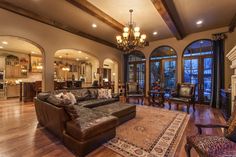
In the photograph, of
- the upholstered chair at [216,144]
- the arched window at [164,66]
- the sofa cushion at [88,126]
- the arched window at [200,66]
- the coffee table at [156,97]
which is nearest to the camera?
the upholstered chair at [216,144]

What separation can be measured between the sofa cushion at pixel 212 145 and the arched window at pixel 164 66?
18.5 ft

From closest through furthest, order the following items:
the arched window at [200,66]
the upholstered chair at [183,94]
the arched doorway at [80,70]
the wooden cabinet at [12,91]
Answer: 1. the upholstered chair at [183,94]
2. the arched window at [200,66]
3. the wooden cabinet at [12,91]
4. the arched doorway at [80,70]

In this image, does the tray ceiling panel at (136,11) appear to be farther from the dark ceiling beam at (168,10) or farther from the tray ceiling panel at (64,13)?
the tray ceiling panel at (64,13)

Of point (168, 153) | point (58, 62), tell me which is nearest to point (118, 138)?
point (168, 153)

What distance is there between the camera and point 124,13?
419 cm

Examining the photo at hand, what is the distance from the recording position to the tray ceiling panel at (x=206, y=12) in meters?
3.62

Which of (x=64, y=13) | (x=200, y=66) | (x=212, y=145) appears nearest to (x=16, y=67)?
(x=64, y=13)

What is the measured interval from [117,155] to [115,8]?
12.7 feet

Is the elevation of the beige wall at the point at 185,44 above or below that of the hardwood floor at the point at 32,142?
above

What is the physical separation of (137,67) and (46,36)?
5.40 metres

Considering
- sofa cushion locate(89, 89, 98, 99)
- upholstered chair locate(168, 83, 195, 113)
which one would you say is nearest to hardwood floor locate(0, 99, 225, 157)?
upholstered chair locate(168, 83, 195, 113)

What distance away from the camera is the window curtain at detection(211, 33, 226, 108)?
211 inches

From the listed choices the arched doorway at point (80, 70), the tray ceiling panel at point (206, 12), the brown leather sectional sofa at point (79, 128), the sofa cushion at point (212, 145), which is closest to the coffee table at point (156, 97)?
the tray ceiling panel at point (206, 12)

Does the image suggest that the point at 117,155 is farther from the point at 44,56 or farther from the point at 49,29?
the point at 49,29
